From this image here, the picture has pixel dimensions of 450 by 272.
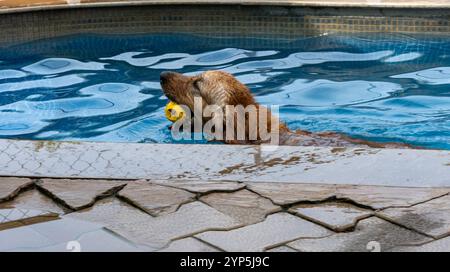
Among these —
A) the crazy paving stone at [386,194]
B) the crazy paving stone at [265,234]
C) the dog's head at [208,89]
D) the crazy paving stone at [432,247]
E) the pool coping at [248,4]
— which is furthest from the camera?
the pool coping at [248,4]

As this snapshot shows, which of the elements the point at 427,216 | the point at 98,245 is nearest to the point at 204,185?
the point at 98,245

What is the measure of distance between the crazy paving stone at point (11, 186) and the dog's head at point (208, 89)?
2402 mm

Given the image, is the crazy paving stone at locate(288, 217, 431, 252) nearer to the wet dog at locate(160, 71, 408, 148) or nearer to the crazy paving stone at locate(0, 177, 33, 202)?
the crazy paving stone at locate(0, 177, 33, 202)

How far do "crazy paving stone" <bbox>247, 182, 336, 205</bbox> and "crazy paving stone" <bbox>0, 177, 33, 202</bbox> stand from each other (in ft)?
3.70

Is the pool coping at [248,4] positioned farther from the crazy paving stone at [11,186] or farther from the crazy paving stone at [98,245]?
the crazy paving stone at [98,245]

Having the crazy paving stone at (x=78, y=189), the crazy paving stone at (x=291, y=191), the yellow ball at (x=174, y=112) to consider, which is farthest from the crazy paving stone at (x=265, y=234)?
the yellow ball at (x=174, y=112)

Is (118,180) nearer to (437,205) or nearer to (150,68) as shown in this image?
(437,205)

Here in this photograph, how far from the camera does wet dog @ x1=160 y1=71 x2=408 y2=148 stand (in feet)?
19.1

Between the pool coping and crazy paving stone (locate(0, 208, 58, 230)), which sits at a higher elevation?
the pool coping

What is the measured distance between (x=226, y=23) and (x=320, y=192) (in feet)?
23.9

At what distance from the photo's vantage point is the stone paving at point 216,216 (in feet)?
11.2

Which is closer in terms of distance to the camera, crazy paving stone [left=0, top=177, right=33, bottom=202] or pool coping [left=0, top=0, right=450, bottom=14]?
crazy paving stone [left=0, top=177, right=33, bottom=202]

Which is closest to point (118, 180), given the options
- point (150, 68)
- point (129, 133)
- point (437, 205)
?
point (437, 205)

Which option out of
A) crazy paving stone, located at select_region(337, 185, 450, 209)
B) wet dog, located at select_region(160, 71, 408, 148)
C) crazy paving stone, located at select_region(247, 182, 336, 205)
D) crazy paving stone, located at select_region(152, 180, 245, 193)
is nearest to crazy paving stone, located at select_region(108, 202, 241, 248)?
crazy paving stone, located at select_region(152, 180, 245, 193)
